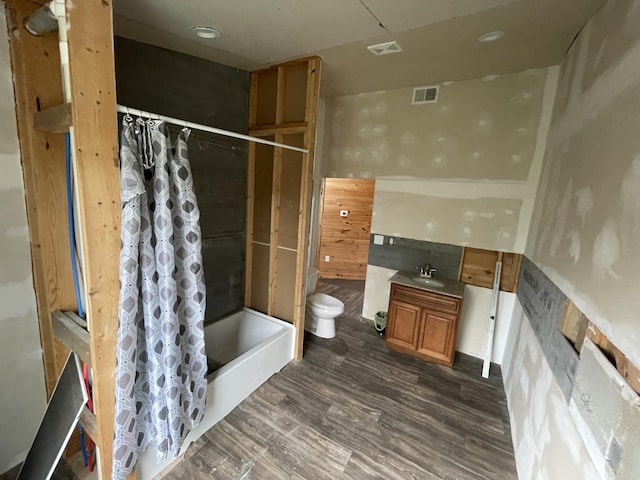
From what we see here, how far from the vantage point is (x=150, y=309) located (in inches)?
57.7

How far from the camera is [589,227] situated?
1386 mm

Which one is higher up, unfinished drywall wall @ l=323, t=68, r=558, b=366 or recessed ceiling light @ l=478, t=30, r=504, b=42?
recessed ceiling light @ l=478, t=30, r=504, b=42

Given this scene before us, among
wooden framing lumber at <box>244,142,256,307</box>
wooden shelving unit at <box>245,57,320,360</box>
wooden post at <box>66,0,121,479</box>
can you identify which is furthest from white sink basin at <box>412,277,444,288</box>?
wooden post at <box>66,0,121,479</box>

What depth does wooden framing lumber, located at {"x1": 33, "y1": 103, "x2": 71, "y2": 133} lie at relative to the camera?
1.20 metres

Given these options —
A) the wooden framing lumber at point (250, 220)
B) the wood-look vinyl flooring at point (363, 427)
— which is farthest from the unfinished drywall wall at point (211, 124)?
the wood-look vinyl flooring at point (363, 427)

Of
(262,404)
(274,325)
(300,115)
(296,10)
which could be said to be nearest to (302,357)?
(274,325)

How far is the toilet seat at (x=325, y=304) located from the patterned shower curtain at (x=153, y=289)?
1740 millimetres

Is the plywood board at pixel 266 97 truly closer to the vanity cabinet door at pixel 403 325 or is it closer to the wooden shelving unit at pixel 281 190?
the wooden shelving unit at pixel 281 190

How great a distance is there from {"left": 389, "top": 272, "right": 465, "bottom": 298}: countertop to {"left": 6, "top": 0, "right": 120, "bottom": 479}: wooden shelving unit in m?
2.49

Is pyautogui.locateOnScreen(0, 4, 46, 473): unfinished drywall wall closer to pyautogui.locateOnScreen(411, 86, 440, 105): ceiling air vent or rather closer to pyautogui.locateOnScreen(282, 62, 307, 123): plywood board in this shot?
pyautogui.locateOnScreen(282, 62, 307, 123): plywood board

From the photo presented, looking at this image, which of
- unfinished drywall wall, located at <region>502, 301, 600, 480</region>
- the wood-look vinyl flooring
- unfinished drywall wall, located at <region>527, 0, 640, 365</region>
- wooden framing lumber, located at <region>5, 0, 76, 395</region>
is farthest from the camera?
the wood-look vinyl flooring

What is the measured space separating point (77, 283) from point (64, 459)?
1.15 meters

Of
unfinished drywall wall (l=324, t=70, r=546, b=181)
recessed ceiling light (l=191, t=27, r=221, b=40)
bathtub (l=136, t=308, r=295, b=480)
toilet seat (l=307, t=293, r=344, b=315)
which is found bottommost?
bathtub (l=136, t=308, r=295, b=480)

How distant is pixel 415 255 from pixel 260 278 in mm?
1753
